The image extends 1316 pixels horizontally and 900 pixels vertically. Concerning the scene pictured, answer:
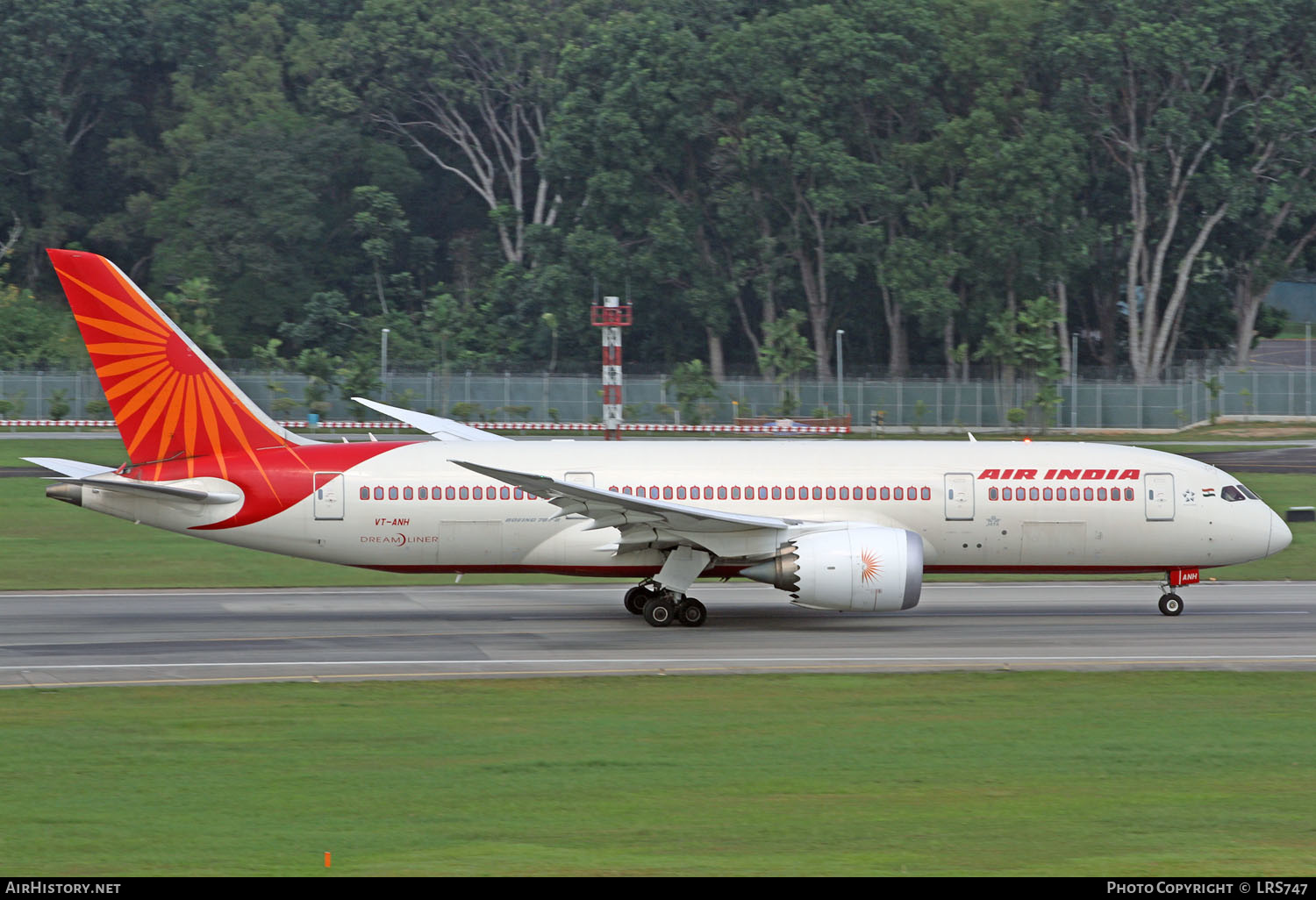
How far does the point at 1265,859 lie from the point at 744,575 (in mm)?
15963

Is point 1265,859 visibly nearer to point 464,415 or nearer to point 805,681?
point 805,681

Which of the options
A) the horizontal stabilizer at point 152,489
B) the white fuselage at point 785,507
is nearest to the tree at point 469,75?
the white fuselage at point 785,507

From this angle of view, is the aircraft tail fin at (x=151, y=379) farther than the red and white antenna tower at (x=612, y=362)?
No

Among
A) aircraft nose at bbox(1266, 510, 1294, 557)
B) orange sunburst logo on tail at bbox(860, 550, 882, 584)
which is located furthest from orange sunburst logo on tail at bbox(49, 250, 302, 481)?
aircraft nose at bbox(1266, 510, 1294, 557)

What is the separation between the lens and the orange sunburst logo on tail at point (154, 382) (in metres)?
29.0

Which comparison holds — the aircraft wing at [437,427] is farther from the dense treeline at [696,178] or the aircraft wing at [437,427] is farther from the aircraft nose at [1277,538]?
the dense treeline at [696,178]

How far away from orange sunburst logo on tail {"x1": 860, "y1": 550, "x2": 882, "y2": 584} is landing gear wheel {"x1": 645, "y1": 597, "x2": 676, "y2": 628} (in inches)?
149

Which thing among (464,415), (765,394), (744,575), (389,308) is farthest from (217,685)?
(389,308)

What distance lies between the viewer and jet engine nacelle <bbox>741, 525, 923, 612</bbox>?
27234 millimetres

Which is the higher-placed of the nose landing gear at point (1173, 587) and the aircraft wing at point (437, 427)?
the aircraft wing at point (437, 427)

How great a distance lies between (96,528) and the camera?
1779 inches

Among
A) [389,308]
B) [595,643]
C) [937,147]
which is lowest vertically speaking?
[595,643]

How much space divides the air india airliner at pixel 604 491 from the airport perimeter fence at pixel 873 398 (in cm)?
6906

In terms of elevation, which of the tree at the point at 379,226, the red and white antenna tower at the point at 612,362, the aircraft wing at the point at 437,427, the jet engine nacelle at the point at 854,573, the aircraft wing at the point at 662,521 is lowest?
the jet engine nacelle at the point at 854,573
